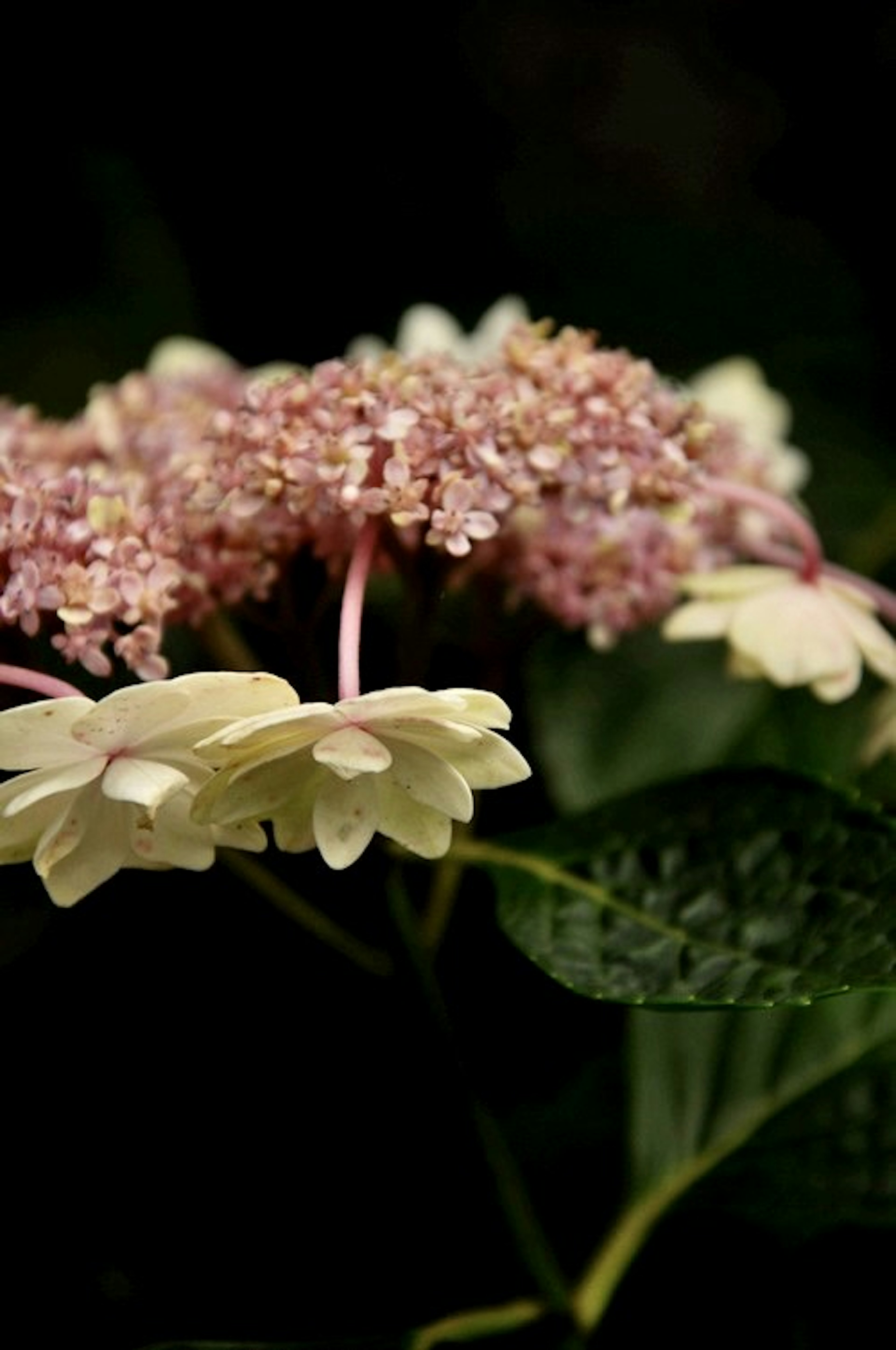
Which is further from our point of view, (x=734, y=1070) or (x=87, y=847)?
(x=734, y=1070)

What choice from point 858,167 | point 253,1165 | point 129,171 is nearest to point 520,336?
point 253,1165

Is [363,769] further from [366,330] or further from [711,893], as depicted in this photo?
[366,330]

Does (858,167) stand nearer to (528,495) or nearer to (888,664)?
(888,664)

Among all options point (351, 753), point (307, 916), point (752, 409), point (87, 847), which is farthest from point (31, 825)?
point (752, 409)

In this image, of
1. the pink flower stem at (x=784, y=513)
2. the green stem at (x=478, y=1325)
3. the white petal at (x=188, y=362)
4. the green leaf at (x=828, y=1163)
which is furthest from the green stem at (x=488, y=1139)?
the white petal at (x=188, y=362)

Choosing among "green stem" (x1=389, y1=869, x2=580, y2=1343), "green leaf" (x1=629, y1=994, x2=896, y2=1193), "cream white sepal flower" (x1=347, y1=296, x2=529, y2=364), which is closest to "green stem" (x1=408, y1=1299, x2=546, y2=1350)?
"green stem" (x1=389, y1=869, x2=580, y2=1343)

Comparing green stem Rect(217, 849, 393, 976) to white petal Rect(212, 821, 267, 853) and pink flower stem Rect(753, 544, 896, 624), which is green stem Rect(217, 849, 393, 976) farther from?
pink flower stem Rect(753, 544, 896, 624)

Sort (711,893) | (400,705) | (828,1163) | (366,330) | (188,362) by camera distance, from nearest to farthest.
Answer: (400,705), (711,893), (828,1163), (188,362), (366,330)

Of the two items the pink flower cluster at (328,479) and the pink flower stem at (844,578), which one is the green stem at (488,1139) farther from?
the pink flower stem at (844,578)
